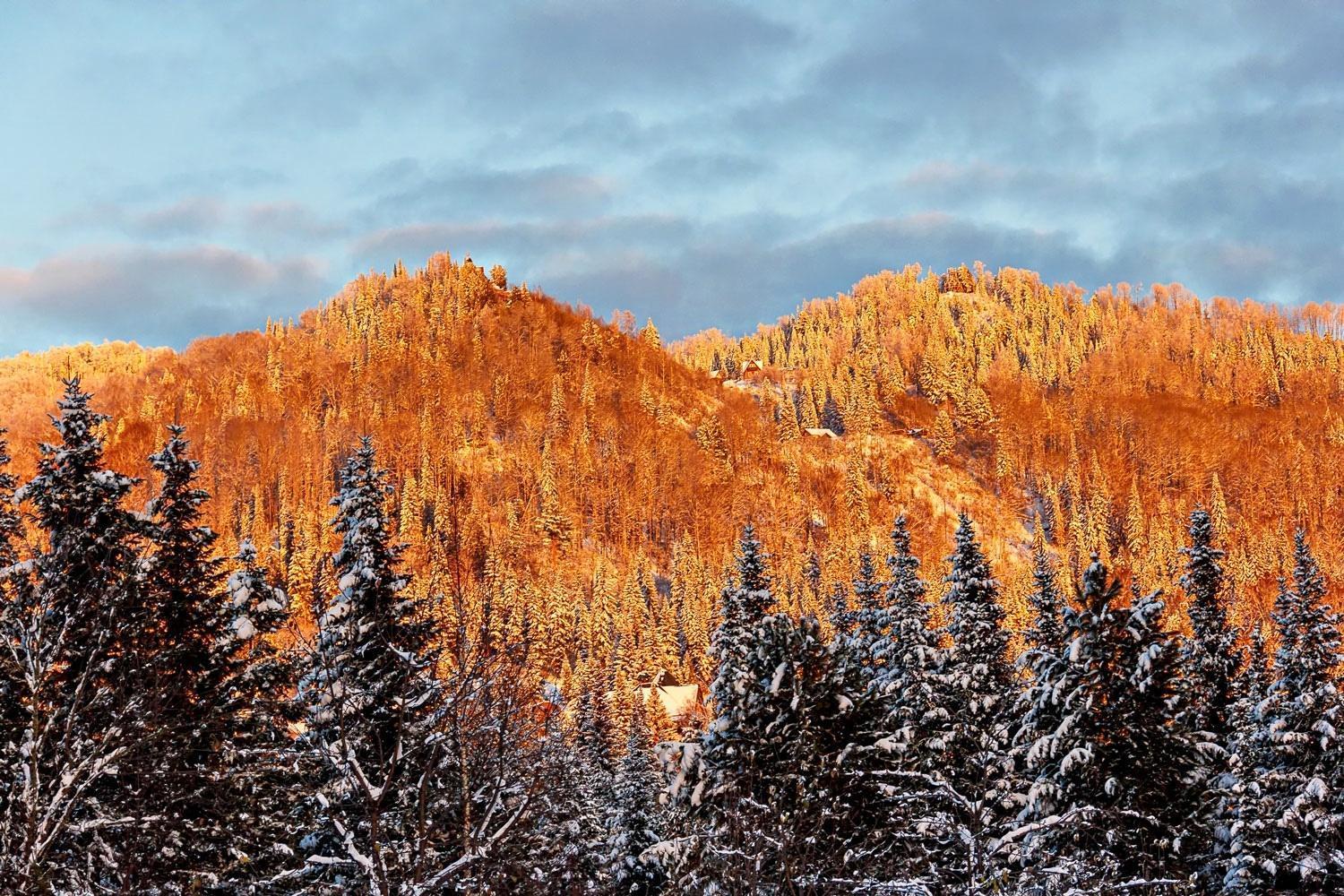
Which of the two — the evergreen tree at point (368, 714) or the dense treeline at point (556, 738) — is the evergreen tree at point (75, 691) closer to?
the dense treeline at point (556, 738)

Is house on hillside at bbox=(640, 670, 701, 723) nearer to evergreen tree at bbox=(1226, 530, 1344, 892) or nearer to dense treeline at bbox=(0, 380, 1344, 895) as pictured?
dense treeline at bbox=(0, 380, 1344, 895)

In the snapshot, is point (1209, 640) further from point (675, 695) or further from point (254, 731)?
point (675, 695)

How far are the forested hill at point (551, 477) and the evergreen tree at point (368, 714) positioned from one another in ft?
223

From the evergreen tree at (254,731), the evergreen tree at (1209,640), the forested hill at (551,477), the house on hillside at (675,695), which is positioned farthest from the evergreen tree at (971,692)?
the forested hill at (551,477)

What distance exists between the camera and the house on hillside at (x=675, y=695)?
78.9 metres

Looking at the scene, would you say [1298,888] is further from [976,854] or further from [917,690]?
[976,854]

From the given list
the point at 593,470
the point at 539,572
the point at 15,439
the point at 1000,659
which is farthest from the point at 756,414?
the point at 1000,659

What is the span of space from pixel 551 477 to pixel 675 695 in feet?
211

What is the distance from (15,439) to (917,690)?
5928 inches

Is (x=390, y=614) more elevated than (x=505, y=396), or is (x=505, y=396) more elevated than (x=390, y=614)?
(x=505, y=396)

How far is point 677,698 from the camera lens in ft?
282

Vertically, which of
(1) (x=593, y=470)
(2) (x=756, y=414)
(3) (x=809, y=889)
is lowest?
(3) (x=809, y=889)

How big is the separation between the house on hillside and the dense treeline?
50.5 meters

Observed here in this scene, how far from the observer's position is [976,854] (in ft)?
46.3
